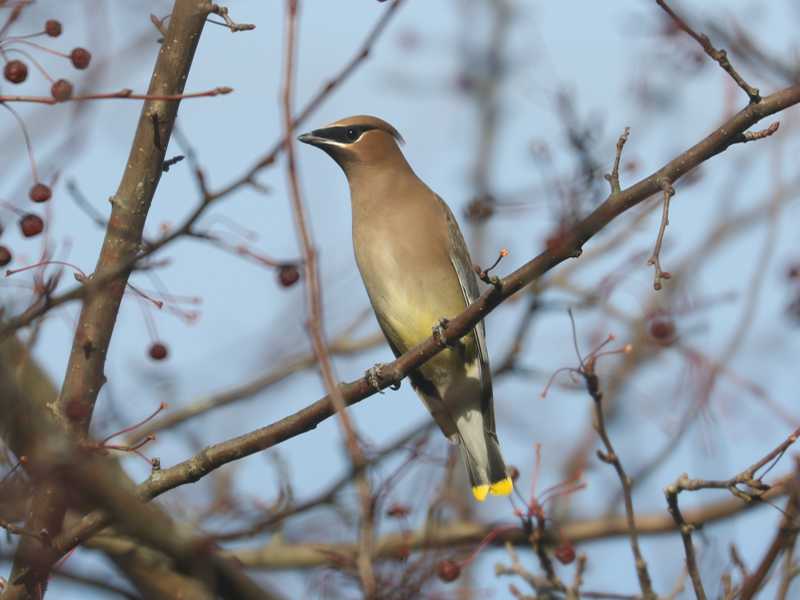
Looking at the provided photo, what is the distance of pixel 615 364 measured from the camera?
8125 mm

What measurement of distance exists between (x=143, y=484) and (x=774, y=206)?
13.4 feet

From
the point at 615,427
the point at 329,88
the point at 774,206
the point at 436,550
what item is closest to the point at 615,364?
the point at 615,427

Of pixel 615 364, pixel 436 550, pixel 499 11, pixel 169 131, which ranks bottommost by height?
pixel 436 550

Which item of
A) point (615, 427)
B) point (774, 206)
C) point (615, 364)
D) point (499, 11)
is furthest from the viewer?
point (499, 11)

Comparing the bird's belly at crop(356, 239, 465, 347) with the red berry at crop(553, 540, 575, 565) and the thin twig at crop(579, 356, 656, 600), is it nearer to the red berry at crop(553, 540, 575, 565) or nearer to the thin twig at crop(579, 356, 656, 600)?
the red berry at crop(553, 540, 575, 565)

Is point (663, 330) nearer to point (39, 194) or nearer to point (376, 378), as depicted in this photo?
point (376, 378)

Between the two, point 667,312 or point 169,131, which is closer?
point 169,131

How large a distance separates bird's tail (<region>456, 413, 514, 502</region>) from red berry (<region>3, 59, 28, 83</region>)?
8.42ft

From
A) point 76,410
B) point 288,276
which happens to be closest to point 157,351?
point 288,276

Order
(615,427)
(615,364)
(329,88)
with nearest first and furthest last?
(329,88) < (615,427) < (615,364)

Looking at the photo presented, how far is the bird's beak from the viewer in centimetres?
557

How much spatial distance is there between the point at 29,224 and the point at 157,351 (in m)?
0.78

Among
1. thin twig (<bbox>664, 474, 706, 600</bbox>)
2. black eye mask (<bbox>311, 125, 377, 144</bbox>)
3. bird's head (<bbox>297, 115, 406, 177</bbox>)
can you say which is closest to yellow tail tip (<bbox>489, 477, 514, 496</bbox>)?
bird's head (<bbox>297, 115, 406, 177</bbox>)

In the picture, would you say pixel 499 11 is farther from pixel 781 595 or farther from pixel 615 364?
pixel 781 595
